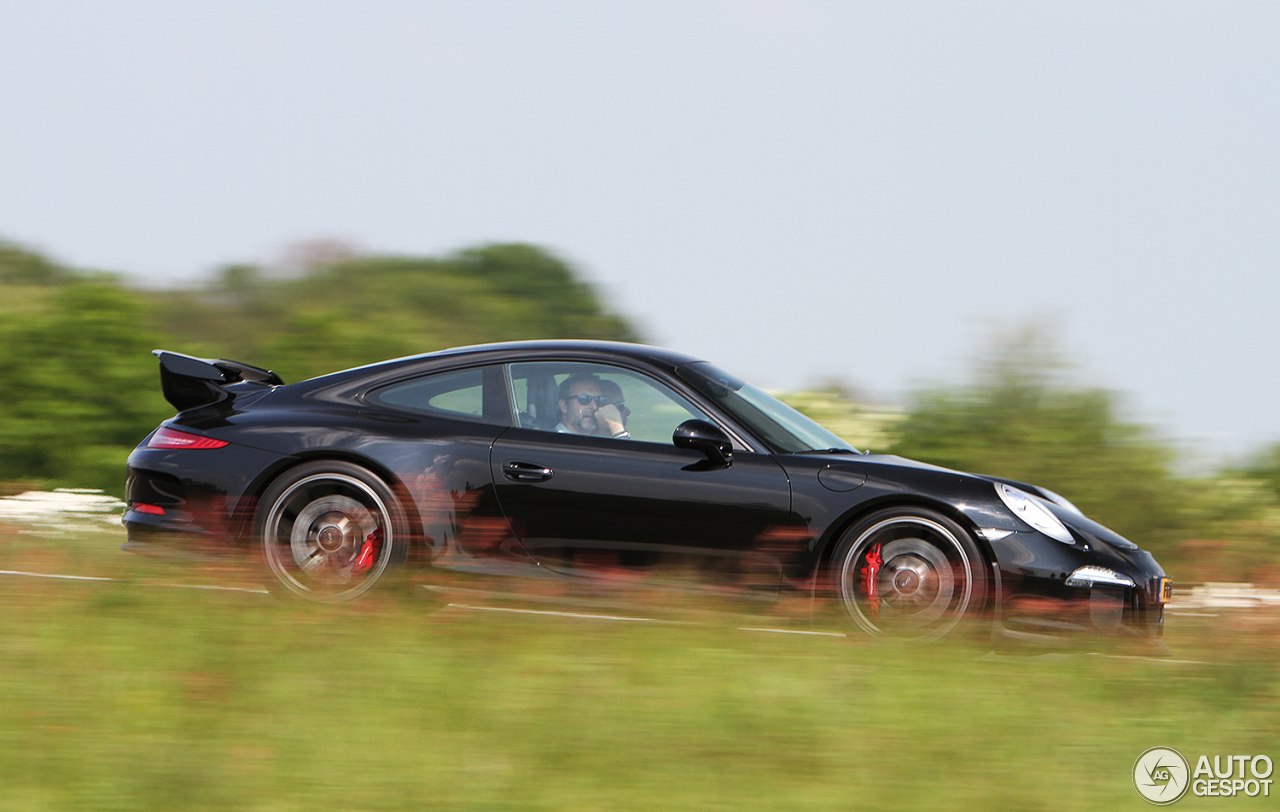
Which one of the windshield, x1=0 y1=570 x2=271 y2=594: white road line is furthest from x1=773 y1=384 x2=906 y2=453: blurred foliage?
x1=0 y1=570 x2=271 y2=594: white road line

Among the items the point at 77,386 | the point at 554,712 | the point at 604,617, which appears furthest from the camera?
the point at 77,386

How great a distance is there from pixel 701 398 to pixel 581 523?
2.74ft

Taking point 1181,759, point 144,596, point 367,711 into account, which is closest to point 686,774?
point 367,711

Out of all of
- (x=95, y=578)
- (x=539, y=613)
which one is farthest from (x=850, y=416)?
(x=95, y=578)

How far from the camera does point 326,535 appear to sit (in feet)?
19.1

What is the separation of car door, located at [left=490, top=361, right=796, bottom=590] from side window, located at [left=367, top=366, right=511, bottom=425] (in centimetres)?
20

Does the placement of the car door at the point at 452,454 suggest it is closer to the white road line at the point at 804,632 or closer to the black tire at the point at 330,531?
the black tire at the point at 330,531

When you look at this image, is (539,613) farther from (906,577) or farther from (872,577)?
(906,577)

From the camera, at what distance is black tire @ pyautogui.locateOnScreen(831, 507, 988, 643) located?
539cm

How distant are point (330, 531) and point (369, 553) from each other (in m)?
0.23

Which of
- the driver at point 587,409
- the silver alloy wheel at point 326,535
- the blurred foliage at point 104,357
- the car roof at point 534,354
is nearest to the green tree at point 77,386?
the blurred foliage at point 104,357

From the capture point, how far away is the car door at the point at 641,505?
551 cm

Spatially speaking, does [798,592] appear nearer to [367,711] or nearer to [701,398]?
[701,398]

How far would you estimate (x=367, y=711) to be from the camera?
4102 millimetres
